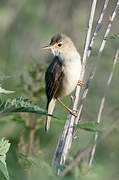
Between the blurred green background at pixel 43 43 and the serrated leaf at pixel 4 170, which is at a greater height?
the blurred green background at pixel 43 43

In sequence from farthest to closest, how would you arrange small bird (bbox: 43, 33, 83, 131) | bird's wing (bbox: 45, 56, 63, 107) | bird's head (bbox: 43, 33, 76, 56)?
bird's head (bbox: 43, 33, 76, 56) < bird's wing (bbox: 45, 56, 63, 107) < small bird (bbox: 43, 33, 83, 131)

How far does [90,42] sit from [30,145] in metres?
1.29

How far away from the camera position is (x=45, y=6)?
644 cm

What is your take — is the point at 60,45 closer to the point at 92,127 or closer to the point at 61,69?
the point at 61,69

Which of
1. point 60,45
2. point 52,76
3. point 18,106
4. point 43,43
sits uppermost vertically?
point 43,43

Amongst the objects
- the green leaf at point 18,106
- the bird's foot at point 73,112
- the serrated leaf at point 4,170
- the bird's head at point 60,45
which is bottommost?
the serrated leaf at point 4,170

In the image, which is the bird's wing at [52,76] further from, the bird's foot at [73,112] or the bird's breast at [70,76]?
the bird's foot at [73,112]

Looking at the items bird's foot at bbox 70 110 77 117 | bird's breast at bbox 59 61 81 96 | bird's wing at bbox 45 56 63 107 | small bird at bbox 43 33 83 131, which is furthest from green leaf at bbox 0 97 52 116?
bird's wing at bbox 45 56 63 107

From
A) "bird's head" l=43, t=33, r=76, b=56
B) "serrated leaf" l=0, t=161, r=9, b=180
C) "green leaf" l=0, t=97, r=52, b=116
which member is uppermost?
"bird's head" l=43, t=33, r=76, b=56

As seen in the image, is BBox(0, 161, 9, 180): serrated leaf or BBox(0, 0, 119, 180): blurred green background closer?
BBox(0, 161, 9, 180): serrated leaf

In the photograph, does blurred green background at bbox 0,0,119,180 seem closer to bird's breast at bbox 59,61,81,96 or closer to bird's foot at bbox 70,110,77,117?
bird's breast at bbox 59,61,81,96

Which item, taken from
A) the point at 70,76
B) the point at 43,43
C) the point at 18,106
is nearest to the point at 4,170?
the point at 18,106

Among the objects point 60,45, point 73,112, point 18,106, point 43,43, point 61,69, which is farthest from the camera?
point 43,43

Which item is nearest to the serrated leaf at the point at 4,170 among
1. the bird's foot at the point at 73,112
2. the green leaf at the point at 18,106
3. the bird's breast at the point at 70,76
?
the green leaf at the point at 18,106
